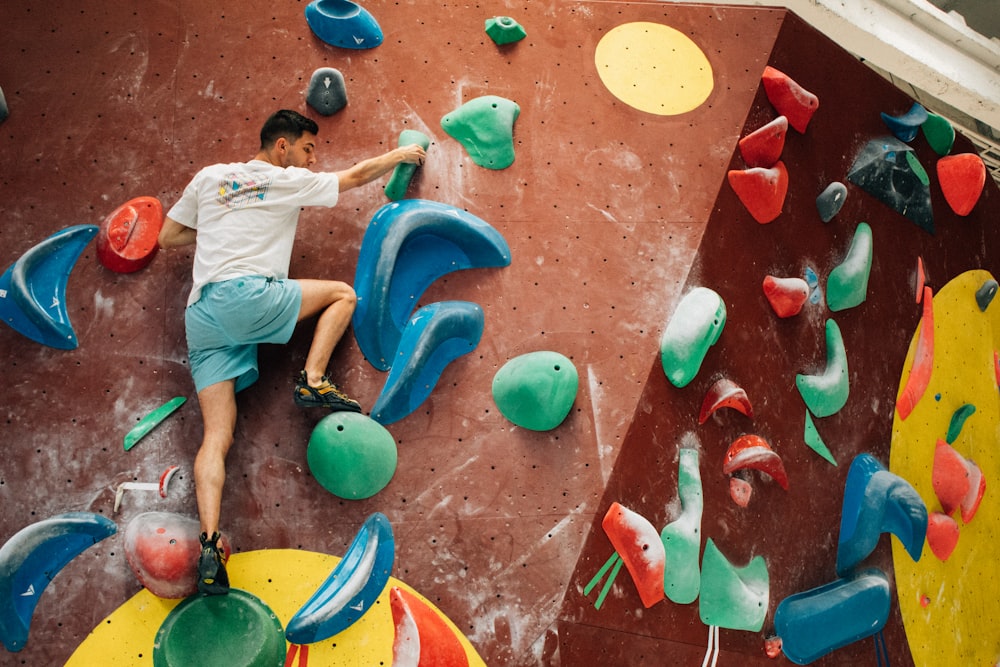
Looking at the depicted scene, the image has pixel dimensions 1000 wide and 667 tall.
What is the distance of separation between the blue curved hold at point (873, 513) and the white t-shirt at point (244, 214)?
2636mm

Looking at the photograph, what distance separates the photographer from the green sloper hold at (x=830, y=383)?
4.13 metres

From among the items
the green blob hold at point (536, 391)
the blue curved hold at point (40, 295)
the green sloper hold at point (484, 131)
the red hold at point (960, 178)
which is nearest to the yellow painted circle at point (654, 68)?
the green sloper hold at point (484, 131)

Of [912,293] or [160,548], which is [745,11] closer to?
[912,293]

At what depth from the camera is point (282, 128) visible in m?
3.50

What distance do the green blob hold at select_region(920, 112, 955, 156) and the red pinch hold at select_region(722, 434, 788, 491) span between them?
7.29ft

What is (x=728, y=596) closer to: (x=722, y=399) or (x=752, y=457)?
(x=752, y=457)

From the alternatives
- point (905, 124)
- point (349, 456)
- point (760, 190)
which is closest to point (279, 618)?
point (349, 456)

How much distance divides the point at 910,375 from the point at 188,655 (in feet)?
11.5

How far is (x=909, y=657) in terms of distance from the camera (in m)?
4.21

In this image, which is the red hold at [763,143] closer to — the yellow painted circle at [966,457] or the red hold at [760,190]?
the red hold at [760,190]

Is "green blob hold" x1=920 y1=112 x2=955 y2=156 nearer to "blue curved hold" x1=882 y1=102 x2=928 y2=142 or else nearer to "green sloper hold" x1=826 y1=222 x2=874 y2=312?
"blue curved hold" x1=882 y1=102 x2=928 y2=142

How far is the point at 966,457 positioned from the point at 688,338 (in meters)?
2.04

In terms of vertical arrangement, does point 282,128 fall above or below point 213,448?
above

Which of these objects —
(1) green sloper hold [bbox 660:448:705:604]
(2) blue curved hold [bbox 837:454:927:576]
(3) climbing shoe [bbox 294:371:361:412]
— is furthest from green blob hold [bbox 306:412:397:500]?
(2) blue curved hold [bbox 837:454:927:576]
